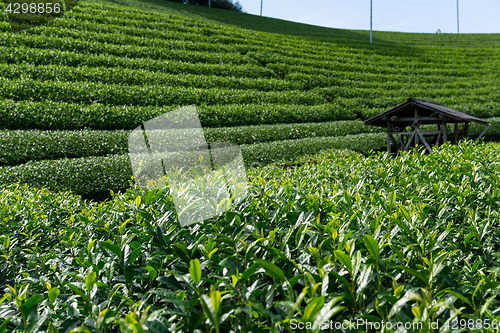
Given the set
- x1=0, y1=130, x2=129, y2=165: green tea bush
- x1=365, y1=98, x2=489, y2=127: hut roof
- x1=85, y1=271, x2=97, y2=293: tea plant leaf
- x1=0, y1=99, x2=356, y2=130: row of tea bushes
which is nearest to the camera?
x1=85, y1=271, x2=97, y2=293: tea plant leaf

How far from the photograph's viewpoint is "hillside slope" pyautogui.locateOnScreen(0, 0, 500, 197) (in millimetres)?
11820

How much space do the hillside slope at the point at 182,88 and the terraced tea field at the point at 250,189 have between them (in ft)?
0.33

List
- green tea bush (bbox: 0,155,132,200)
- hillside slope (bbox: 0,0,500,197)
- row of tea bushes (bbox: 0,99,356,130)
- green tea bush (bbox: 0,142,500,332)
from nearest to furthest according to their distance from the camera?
green tea bush (bbox: 0,142,500,332), green tea bush (bbox: 0,155,132,200), hillside slope (bbox: 0,0,500,197), row of tea bushes (bbox: 0,99,356,130)

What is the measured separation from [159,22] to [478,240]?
27.4m

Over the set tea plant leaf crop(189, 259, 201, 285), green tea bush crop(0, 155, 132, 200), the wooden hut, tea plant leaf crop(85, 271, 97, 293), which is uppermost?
the wooden hut

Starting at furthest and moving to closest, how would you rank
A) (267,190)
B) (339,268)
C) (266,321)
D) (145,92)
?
(145,92) → (267,190) → (339,268) → (266,321)

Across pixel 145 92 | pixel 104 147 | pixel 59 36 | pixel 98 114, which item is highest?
pixel 59 36

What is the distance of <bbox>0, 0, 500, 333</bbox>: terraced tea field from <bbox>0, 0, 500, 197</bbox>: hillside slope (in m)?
0.10

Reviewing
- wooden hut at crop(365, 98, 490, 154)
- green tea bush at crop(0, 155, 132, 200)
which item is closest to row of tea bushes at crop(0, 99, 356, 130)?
green tea bush at crop(0, 155, 132, 200)

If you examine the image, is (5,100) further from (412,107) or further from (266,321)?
(412,107)

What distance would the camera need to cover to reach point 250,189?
6.89 feet

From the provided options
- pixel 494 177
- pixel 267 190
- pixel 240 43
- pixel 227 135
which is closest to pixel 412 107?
pixel 227 135

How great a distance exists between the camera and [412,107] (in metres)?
Answer: 12.6

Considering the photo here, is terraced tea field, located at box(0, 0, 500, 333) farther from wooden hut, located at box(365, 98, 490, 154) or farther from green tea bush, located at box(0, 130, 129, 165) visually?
wooden hut, located at box(365, 98, 490, 154)
